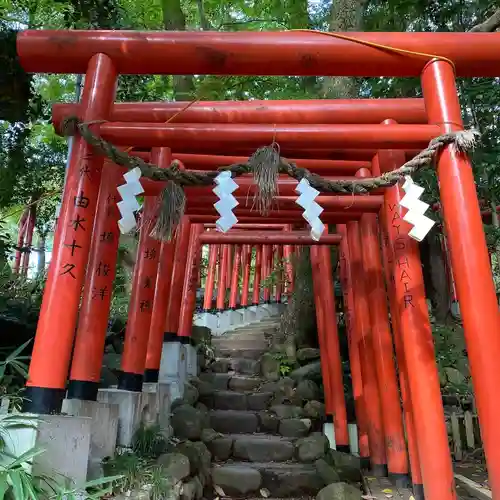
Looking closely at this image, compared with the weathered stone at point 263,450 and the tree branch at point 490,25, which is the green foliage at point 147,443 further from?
the tree branch at point 490,25

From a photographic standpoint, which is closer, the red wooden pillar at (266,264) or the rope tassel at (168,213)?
the rope tassel at (168,213)

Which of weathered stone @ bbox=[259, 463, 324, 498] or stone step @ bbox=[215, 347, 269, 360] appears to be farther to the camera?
stone step @ bbox=[215, 347, 269, 360]

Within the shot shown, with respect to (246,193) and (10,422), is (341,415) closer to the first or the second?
(246,193)

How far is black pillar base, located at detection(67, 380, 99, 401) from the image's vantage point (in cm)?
406

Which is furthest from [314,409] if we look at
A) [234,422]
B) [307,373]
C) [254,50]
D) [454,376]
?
[254,50]

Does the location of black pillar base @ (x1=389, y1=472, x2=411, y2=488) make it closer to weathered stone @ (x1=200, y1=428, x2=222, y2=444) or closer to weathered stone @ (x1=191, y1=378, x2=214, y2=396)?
weathered stone @ (x1=200, y1=428, x2=222, y2=444)

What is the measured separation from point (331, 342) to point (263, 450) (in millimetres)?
1932

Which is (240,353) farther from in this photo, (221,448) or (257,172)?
(257,172)

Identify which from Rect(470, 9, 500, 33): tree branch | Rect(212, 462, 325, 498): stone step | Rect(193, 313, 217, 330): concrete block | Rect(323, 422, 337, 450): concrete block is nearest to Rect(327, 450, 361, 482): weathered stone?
Rect(212, 462, 325, 498): stone step

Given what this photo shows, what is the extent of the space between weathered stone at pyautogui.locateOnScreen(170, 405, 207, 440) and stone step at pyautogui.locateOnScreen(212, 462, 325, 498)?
50 cm

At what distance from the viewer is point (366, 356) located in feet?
20.1

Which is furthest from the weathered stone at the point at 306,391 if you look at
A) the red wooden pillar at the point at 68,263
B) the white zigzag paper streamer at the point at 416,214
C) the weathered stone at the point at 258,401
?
the red wooden pillar at the point at 68,263

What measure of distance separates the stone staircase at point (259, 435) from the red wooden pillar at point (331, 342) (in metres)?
0.37

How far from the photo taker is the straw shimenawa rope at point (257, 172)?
3.63 m
